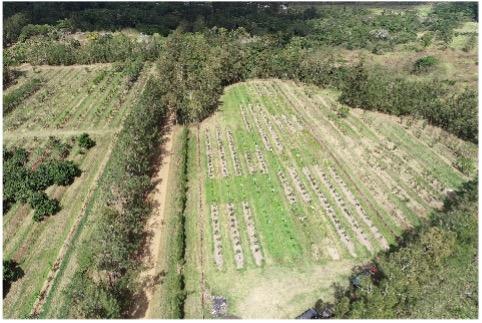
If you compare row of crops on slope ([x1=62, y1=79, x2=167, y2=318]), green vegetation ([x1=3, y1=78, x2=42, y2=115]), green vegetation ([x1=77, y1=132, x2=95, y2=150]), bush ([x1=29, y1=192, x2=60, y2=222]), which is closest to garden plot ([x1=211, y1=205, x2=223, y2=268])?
row of crops on slope ([x1=62, y1=79, x2=167, y2=318])

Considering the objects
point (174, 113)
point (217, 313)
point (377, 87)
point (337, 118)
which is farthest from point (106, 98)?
point (217, 313)

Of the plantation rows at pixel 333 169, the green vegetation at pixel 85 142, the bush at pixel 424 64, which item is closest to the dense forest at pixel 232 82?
the bush at pixel 424 64

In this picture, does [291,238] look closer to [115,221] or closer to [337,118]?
[115,221]

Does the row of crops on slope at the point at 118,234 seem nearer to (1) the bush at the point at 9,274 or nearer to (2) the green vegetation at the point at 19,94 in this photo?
(1) the bush at the point at 9,274

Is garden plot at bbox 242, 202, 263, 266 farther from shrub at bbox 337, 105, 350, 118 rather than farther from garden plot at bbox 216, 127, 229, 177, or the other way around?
shrub at bbox 337, 105, 350, 118

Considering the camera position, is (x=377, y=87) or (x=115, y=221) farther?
(x=377, y=87)

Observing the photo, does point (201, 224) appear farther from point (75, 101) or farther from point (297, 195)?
point (75, 101)
